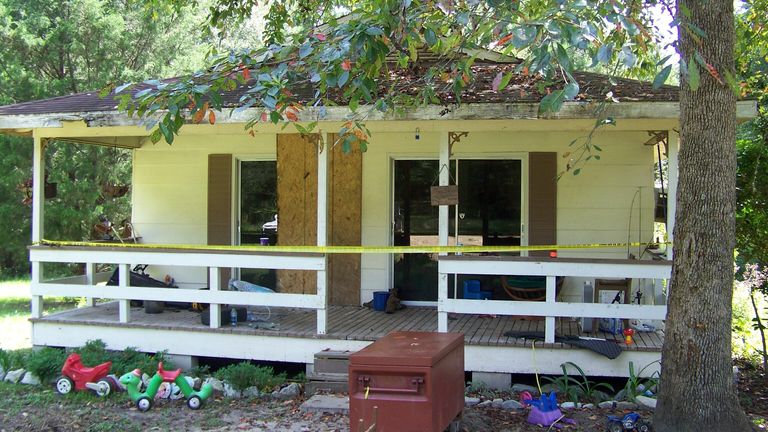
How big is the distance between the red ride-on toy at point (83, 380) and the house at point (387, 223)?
1.07m

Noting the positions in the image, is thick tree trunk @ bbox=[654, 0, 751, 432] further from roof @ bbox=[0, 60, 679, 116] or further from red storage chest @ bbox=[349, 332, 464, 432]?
red storage chest @ bbox=[349, 332, 464, 432]

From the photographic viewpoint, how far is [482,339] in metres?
6.95

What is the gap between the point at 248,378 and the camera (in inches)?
267

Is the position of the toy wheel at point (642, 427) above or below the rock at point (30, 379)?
above

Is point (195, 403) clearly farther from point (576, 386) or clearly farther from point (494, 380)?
point (576, 386)

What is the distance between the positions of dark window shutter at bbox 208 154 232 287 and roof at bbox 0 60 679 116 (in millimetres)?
1831

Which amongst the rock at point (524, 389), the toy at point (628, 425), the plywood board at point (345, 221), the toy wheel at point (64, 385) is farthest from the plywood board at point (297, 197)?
the toy at point (628, 425)

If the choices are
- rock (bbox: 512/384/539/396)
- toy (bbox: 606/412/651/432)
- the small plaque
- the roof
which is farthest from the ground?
the roof

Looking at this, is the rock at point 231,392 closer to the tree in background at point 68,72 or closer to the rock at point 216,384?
the rock at point 216,384

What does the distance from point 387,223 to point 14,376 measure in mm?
4803

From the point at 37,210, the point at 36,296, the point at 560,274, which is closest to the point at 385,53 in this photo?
the point at 560,274

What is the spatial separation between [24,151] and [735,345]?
542 inches

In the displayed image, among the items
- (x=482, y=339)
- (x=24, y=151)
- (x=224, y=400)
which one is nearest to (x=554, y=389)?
(x=482, y=339)

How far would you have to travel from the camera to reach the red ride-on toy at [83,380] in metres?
6.56
